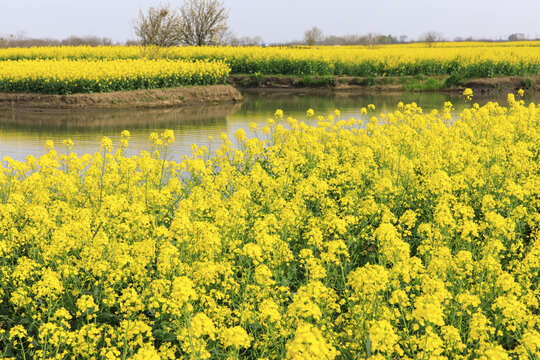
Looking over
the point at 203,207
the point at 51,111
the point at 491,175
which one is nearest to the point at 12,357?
the point at 203,207

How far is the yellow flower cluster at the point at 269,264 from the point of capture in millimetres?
4043

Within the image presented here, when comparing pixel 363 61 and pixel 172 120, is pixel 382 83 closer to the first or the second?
pixel 363 61

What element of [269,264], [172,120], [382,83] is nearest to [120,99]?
[172,120]

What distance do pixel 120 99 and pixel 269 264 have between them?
18117mm

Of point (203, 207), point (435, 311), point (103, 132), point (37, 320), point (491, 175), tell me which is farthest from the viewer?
point (103, 132)

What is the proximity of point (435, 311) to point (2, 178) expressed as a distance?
5881 millimetres

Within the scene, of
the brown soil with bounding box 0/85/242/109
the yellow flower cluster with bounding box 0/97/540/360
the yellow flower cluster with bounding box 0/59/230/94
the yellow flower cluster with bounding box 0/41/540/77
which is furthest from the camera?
the yellow flower cluster with bounding box 0/41/540/77

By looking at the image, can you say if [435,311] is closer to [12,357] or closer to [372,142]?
[12,357]

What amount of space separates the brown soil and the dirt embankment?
768cm

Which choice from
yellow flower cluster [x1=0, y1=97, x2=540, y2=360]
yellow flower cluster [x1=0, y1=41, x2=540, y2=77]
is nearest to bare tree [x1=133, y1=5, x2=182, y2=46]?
yellow flower cluster [x1=0, y1=41, x2=540, y2=77]

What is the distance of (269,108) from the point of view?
22.8 m

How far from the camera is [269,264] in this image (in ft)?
17.4

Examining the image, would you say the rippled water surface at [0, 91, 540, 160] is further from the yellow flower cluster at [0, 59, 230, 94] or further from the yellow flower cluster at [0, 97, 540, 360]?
the yellow flower cluster at [0, 97, 540, 360]

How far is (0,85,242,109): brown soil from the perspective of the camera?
21.2 meters
